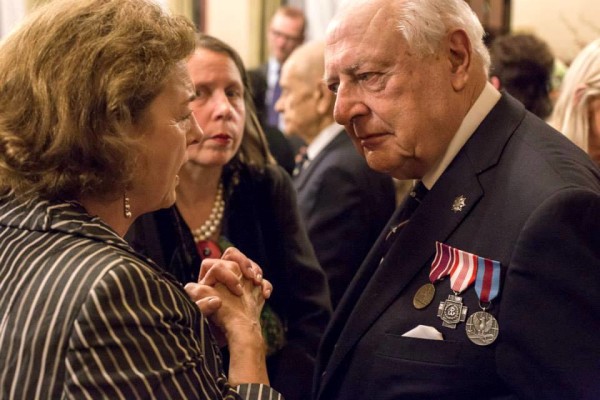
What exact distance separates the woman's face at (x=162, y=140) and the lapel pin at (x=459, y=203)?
2.11 ft

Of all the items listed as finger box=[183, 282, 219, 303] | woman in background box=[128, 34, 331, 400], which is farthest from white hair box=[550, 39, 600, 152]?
finger box=[183, 282, 219, 303]

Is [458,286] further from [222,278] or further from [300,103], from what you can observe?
[300,103]

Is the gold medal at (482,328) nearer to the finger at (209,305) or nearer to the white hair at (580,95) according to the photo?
the finger at (209,305)

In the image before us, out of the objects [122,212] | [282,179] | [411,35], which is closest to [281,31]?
[282,179]

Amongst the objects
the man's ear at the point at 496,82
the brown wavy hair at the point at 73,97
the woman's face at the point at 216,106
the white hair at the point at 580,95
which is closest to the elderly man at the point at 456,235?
the woman's face at the point at 216,106

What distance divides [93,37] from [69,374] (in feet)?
1.89

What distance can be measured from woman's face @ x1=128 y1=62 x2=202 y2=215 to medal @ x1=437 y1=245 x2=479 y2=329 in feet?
2.06

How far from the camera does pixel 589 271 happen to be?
169 centimetres

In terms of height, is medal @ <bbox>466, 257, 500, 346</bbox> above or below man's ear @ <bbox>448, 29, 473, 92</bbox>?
below

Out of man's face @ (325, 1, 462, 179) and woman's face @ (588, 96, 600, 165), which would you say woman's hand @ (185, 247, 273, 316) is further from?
woman's face @ (588, 96, 600, 165)

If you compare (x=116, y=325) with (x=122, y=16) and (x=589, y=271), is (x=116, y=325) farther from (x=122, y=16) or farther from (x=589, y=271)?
(x=589, y=271)

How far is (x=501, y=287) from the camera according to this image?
1.80 meters

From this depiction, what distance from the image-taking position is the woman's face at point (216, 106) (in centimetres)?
263

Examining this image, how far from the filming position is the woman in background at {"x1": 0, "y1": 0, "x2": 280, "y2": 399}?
140 centimetres
